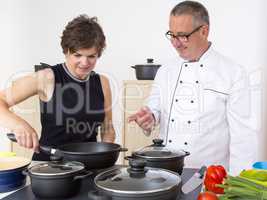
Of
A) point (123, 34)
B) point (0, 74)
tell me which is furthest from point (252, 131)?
point (0, 74)

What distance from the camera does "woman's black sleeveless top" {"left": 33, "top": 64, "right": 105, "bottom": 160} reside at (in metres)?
1.66

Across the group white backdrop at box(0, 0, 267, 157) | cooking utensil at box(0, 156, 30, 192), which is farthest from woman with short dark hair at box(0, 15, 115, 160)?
white backdrop at box(0, 0, 267, 157)

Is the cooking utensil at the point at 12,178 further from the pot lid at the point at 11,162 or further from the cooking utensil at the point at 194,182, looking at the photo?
the cooking utensil at the point at 194,182

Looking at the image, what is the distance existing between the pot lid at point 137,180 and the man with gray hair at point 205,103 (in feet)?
2.71

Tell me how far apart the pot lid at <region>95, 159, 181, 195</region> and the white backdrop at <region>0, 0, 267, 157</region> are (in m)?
1.99

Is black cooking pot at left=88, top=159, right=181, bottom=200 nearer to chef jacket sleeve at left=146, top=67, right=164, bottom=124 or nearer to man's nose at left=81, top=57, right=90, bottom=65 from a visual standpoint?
man's nose at left=81, top=57, right=90, bottom=65

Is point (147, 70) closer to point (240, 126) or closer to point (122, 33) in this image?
point (122, 33)

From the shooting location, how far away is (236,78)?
1782mm

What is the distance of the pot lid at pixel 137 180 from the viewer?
0.79 m

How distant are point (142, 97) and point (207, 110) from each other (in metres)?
0.86

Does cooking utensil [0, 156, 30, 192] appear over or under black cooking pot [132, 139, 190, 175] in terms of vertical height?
under

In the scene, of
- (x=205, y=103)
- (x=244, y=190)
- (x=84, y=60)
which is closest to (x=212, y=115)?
(x=205, y=103)

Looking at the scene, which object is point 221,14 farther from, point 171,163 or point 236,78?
point 171,163

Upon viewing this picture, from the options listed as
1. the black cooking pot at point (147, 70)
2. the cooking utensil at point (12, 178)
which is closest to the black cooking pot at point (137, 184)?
the cooking utensil at point (12, 178)
